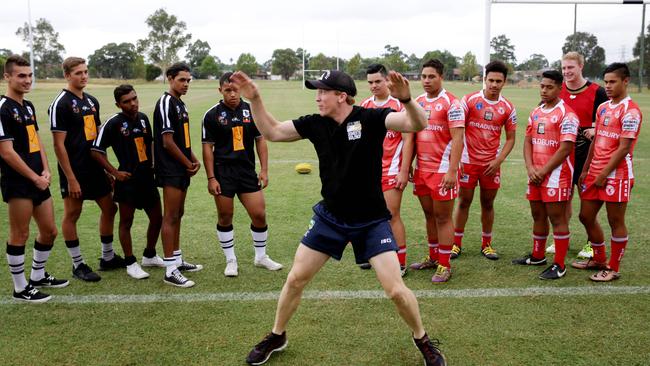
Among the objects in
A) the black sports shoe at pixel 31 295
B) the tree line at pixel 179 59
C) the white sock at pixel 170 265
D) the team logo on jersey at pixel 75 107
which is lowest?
the black sports shoe at pixel 31 295

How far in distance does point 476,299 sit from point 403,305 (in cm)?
163

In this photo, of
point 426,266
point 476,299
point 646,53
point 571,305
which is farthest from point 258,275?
point 646,53

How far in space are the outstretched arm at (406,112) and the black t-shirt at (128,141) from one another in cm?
309

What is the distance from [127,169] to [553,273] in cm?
461

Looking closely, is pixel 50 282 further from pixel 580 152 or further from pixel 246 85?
pixel 580 152

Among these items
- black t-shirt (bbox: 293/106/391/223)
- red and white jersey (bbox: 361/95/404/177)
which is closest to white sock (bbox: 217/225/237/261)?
red and white jersey (bbox: 361/95/404/177)

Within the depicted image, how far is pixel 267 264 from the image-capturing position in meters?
6.05

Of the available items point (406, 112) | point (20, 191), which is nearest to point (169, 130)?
point (20, 191)

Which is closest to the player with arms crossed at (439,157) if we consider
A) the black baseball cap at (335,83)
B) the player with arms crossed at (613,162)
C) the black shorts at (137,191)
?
the player with arms crossed at (613,162)

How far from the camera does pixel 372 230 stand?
3.89 meters

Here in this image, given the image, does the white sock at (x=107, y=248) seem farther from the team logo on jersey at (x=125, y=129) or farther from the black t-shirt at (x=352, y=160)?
the black t-shirt at (x=352, y=160)

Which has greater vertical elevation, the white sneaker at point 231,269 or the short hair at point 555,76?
the short hair at point 555,76

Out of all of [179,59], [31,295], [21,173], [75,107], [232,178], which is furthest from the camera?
[179,59]

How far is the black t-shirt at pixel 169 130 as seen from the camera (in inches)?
215
